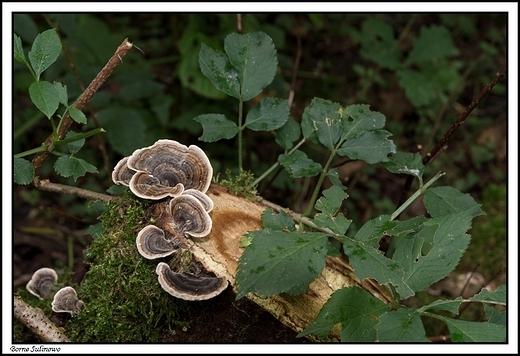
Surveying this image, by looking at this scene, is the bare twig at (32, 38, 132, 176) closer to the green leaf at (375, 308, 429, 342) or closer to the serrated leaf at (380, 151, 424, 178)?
the serrated leaf at (380, 151, 424, 178)

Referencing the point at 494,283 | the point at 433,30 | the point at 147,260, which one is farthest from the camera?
the point at 433,30

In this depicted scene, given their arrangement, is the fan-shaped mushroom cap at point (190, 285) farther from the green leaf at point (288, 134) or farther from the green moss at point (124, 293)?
the green leaf at point (288, 134)

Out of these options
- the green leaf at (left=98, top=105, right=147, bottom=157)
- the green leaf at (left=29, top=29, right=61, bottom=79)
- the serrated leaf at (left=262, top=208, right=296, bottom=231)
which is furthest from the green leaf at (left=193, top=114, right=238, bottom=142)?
the green leaf at (left=98, top=105, right=147, bottom=157)

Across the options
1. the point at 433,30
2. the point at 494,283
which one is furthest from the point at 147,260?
the point at 433,30

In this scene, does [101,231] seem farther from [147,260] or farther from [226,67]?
[226,67]

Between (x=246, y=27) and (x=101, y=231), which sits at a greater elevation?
(x=246, y=27)
